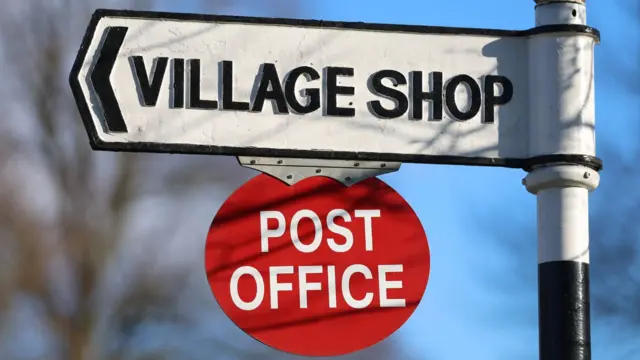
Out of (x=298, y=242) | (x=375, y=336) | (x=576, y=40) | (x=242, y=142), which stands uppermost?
(x=576, y=40)

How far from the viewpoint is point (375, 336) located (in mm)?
2764

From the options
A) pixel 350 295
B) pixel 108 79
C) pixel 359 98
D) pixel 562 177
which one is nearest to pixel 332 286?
pixel 350 295

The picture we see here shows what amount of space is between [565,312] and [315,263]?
1.67 feet

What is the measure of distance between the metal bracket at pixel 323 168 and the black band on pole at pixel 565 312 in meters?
0.40

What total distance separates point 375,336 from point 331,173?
1.13 feet

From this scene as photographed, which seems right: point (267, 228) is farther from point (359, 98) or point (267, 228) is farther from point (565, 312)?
point (565, 312)

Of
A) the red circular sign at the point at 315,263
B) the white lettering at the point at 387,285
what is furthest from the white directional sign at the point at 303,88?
the white lettering at the point at 387,285

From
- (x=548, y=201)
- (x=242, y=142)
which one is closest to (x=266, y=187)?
(x=242, y=142)

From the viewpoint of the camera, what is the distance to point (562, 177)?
2.71 metres

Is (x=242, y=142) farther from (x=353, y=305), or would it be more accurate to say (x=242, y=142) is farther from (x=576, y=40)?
(x=576, y=40)

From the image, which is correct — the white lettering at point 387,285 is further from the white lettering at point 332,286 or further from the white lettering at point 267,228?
the white lettering at point 267,228

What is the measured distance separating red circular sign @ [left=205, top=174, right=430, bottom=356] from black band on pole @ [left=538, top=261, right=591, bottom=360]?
0.26 metres

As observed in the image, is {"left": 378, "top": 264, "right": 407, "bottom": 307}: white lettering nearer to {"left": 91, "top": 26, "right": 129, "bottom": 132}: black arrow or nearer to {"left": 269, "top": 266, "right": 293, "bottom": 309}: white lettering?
{"left": 269, "top": 266, "right": 293, "bottom": 309}: white lettering

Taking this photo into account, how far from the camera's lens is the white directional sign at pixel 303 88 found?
8.98ft
